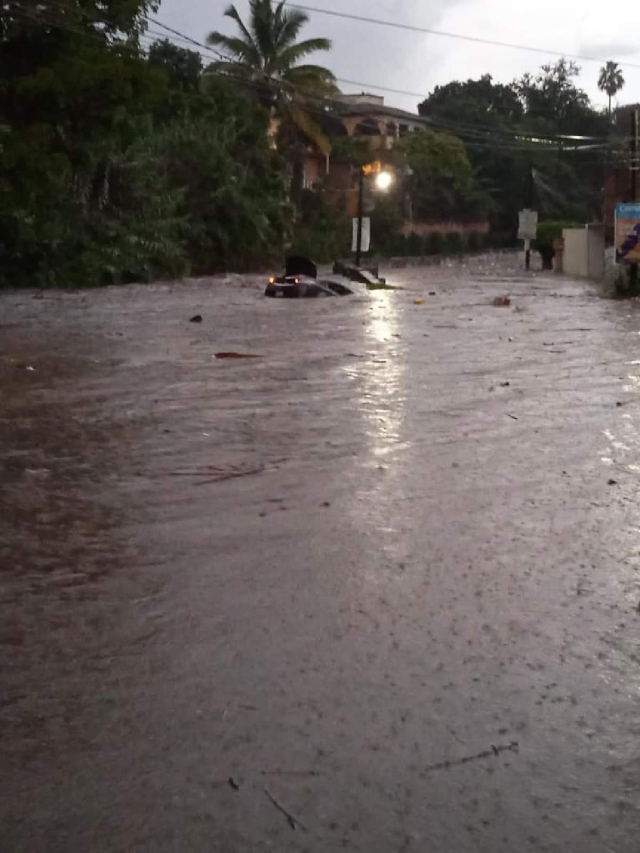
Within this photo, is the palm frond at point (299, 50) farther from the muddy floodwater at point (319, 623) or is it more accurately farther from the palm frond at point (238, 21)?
the muddy floodwater at point (319, 623)

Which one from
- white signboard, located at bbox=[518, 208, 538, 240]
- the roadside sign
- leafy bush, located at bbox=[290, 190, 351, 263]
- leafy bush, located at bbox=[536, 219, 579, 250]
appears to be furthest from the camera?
leafy bush, located at bbox=[536, 219, 579, 250]

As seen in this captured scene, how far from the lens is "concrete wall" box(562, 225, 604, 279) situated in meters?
50.8

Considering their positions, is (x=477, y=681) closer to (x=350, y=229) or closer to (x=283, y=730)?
(x=283, y=730)

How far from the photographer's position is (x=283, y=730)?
4.29 meters

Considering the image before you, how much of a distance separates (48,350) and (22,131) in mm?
6106

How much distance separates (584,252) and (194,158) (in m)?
18.2

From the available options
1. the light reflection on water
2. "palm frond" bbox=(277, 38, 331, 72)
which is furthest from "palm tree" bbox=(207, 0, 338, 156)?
the light reflection on water

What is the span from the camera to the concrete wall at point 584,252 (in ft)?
167

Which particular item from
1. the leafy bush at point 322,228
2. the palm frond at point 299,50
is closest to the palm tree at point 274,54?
the palm frond at point 299,50

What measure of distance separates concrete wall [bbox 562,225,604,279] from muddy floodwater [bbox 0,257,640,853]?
39383 millimetres

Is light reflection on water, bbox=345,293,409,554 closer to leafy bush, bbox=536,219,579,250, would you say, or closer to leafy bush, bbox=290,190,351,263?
leafy bush, bbox=290,190,351,263

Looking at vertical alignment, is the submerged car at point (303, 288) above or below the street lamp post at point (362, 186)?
below

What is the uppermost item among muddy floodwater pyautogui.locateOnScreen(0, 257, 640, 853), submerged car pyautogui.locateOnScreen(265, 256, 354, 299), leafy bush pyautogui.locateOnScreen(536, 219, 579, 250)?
leafy bush pyautogui.locateOnScreen(536, 219, 579, 250)

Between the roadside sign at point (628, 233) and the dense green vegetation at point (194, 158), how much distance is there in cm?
1355
